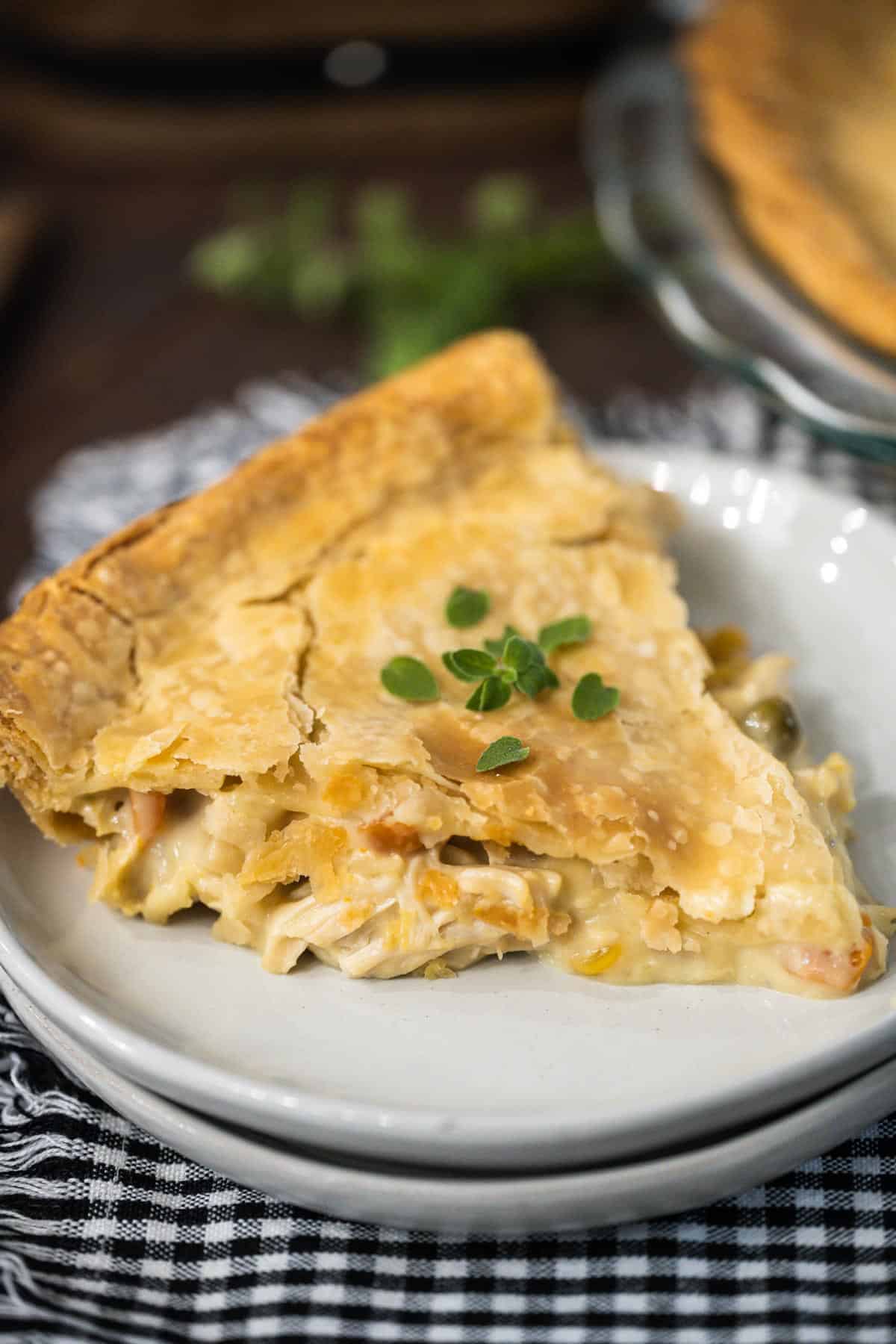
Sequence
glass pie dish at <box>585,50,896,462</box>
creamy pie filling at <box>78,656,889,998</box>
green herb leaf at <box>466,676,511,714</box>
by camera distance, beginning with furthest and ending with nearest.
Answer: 1. glass pie dish at <box>585,50,896,462</box>
2. green herb leaf at <box>466,676,511,714</box>
3. creamy pie filling at <box>78,656,889,998</box>

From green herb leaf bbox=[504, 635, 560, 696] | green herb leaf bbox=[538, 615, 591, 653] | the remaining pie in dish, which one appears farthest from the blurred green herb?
green herb leaf bbox=[504, 635, 560, 696]

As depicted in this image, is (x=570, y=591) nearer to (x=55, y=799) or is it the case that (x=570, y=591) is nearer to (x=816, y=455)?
(x=55, y=799)

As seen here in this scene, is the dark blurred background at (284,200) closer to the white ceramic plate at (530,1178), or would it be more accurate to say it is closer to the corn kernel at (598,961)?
the corn kernel at (598,961)

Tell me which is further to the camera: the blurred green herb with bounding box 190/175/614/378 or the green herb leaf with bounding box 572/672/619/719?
the blurred green herb with bounding box 190/175/614/378

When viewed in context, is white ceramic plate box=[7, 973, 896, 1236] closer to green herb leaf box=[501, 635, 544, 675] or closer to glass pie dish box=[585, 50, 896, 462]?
green herb leaf box=[501, 635, 544, 675]

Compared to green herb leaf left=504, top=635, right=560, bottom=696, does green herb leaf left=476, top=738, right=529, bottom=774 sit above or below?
above

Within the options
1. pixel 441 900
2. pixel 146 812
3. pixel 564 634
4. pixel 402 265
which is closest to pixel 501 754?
pixel 441 900
